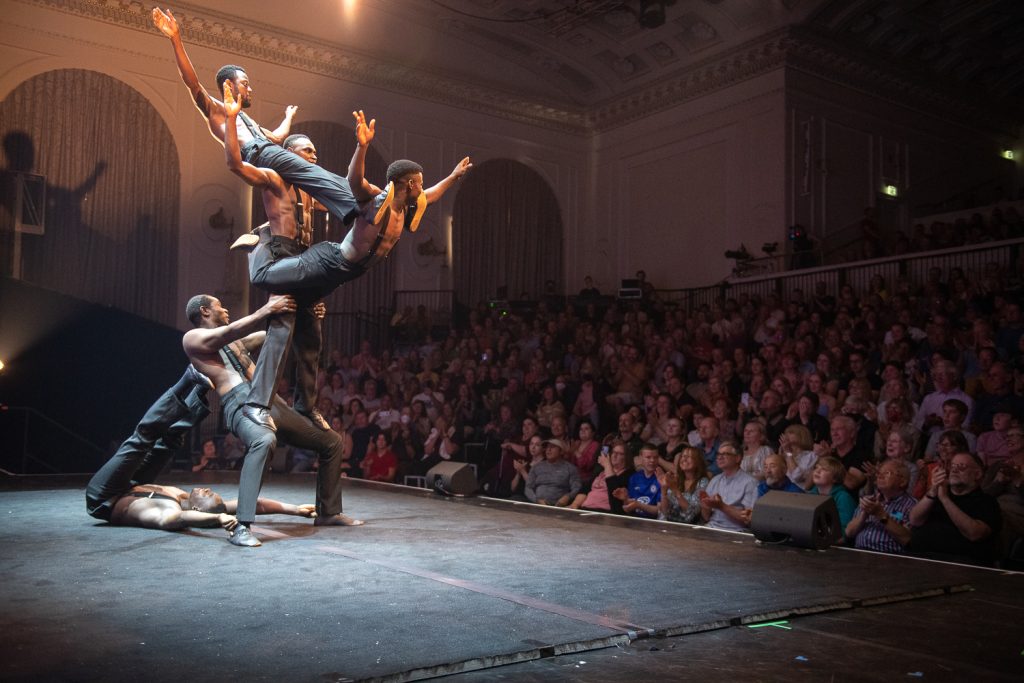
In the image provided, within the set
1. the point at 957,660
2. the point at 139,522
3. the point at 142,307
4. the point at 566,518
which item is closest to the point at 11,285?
the point at 142,307

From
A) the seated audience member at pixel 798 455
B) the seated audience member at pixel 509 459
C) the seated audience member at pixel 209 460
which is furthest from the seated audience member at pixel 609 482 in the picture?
the seated audience member at pixel 209 460

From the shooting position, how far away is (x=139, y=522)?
442cm

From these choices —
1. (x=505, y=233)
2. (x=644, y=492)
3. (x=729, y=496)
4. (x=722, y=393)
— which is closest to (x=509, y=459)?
(x=722, y=393)

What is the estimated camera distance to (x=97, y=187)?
12.3 meters

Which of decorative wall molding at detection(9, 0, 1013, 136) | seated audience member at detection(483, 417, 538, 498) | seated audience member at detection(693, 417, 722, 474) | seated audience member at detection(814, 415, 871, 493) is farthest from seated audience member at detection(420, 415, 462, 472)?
decorative wall molding at detection(9, 0, 1013, 136)

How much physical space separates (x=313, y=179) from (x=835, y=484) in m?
3.04

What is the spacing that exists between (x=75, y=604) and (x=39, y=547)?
45.8 inches

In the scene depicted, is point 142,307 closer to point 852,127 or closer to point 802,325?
point 802,325

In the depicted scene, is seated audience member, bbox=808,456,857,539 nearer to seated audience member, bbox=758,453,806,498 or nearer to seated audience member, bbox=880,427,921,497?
seated audience member, bbox=758,453,806,498

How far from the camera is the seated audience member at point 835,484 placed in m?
4.52

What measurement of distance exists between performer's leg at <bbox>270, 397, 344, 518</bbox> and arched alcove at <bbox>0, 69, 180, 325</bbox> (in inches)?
345

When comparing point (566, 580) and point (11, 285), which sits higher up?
point (11, 285)

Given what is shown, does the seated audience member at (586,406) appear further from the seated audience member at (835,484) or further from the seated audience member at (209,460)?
the seated audience member at (835,484)

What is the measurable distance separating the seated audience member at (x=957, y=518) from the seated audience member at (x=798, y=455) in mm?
793
